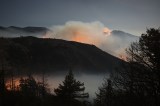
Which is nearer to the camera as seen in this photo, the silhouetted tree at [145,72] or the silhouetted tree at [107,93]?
the silhouetted tree at [145,72]

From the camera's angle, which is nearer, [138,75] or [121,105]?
[138,75]

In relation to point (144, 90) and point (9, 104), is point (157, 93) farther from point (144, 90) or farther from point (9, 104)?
point (9, 104)

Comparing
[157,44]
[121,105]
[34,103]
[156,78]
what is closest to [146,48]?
[157,44]

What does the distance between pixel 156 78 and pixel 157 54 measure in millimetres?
1486

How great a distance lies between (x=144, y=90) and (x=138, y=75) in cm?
103

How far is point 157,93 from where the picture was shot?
49.4ft

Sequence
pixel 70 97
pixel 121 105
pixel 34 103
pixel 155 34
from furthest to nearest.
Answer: pixel 70 97 < pixel 34 103 < pixel 121 105 < pixel 155 34

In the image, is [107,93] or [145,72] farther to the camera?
[107,93]

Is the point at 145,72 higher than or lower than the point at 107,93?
higher

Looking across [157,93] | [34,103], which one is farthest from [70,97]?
[157,93]

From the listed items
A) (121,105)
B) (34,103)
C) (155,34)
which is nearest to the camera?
(155,34)

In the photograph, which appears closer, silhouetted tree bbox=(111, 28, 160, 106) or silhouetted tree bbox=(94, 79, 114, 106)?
silhouetted tree bbox=(111, 28, 160, 106)

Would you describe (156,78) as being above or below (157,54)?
below

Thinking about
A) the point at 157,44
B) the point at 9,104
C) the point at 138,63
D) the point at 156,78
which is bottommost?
the point at 9,104
